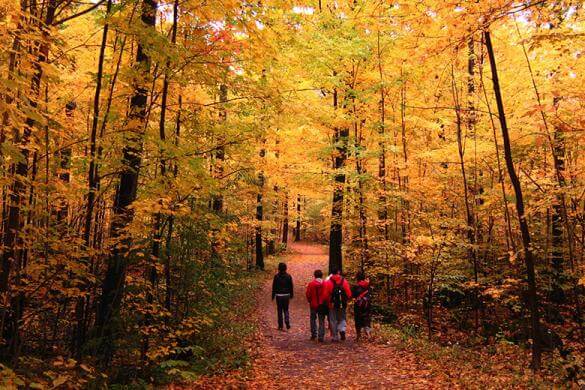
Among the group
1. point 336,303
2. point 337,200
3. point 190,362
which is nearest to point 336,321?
point 336,303

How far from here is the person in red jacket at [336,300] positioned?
31.8 ft

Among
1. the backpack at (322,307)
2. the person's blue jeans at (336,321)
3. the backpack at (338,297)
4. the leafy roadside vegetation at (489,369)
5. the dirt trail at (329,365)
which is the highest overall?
the backpack at (338,297)

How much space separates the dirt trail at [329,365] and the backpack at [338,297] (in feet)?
3.15

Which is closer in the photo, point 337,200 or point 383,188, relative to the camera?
point 383,188

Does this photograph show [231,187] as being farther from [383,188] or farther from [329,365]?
[383,188]

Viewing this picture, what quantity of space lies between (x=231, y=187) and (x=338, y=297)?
4.07m

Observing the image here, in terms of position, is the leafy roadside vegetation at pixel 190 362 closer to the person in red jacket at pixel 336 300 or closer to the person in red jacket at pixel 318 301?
the person in red jacket at pixel 318 301

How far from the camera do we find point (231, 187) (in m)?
10.6

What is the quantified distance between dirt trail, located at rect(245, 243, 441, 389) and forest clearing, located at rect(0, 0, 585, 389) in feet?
0.20

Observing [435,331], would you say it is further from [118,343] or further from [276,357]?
[118,343]

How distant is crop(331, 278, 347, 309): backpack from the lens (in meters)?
9.68

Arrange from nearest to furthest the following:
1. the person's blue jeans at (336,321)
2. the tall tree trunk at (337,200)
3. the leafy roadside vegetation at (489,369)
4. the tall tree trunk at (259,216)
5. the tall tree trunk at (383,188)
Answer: the leafy roadside vegetation at (489,369)
the person's blue jeans at (336,321)
the tall tree trunk at (383,188)
the tall tree trunk at (337,200)
the tall tree trunk at (259,216)

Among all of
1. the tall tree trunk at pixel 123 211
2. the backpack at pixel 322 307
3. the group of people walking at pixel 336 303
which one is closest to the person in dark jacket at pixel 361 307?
the group of people walking at pixel 336 303

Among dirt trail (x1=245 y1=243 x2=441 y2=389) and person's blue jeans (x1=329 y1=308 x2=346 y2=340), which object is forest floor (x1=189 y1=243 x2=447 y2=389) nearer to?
dirt trail (x1=245 y1=243 x2=441 y2=389)
